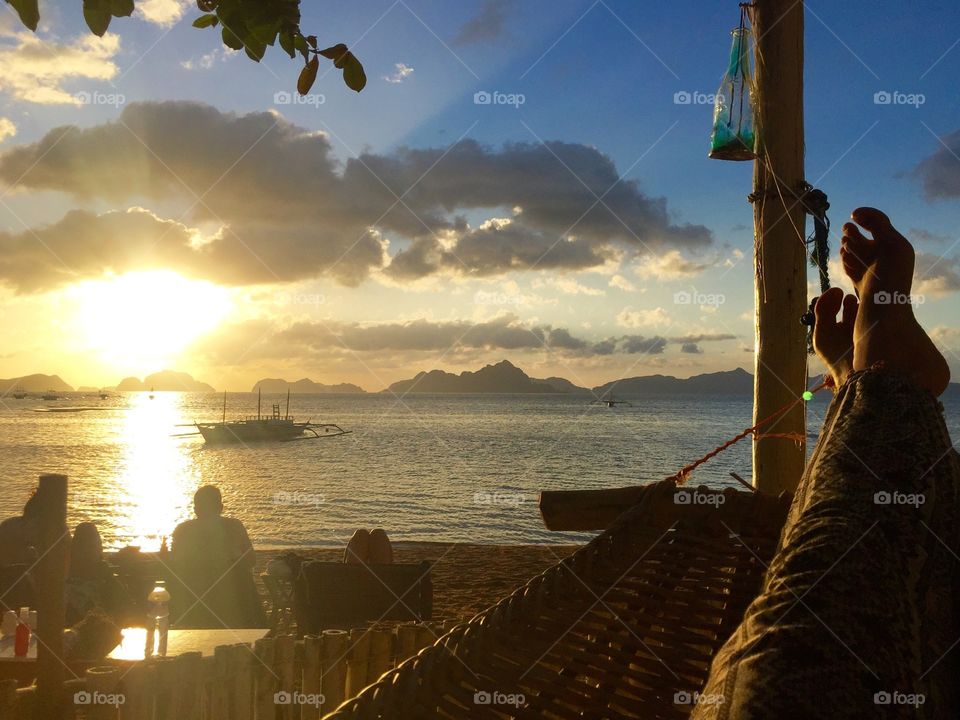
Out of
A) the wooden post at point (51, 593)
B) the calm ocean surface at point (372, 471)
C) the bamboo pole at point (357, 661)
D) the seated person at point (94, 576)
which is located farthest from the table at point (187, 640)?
the calm ocean surface at point (372, 471)

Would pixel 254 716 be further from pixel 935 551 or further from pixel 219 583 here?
pixel 935 551

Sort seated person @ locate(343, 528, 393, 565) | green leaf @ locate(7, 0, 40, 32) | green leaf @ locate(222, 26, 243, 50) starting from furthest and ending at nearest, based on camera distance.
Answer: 1. seated person @ locate(343, 528, 393, 565)
2. green leaf @ locate(222, 26, 243, 50)
3. green leaf @ locate(7, 0, 40, 32)

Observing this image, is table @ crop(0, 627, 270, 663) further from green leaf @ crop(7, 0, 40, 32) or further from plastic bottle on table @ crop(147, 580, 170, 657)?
green leaf @ crop(7, 0, 40, 32)

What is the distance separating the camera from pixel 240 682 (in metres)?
3.33

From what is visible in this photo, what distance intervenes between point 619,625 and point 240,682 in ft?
6.56

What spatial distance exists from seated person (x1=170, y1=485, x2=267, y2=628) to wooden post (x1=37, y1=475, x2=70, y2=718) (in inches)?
78.2

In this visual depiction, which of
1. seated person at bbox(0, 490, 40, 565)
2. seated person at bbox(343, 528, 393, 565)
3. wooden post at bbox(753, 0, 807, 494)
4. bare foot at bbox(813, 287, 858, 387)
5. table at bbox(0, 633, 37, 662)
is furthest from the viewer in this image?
seated person at bbox(343, 528, 393, 565)

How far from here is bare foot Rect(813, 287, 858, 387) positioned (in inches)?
89.8

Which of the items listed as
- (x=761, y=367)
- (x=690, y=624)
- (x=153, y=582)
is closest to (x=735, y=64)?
(x=761, y=367)

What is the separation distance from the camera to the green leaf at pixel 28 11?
169 centimetres

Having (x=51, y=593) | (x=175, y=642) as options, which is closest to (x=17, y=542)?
(x=175, y=642)

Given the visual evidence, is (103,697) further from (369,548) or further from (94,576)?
(94,576)

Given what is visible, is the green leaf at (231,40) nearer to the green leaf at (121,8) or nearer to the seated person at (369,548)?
the green leaf at (121,8)

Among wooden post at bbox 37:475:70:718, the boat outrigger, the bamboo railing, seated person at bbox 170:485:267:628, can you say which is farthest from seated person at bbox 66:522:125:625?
the boat outrigger
